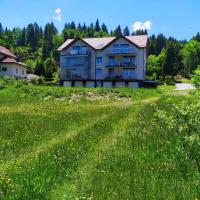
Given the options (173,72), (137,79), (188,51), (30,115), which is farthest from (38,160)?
(188,51)

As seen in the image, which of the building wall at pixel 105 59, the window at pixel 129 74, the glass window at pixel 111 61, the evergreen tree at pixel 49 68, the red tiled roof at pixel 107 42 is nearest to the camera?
the building wall at pixel 105 59

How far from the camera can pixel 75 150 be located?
1418cm

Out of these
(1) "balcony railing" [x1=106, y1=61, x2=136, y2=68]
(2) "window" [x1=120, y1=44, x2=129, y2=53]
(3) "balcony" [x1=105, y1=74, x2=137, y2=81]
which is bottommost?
(3) "balcony" [x1=105, y1=74, x2=137, y2=81]

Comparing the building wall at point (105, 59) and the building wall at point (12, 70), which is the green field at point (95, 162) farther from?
the building wall at point (12, 70)

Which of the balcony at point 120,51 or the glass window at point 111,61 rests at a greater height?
the balcony at point 120,51

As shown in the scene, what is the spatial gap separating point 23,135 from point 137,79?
235 ft

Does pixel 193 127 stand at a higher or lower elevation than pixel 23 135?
higher

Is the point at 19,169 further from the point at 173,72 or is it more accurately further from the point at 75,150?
the point at 173,72

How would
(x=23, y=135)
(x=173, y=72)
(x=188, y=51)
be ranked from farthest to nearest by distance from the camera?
(x=188, y=51)
(x=173, y=72)
(x=23, y=135)

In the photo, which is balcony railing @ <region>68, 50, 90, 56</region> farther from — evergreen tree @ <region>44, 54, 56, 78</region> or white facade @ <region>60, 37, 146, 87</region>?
evergreen tree @ <region>44, 54, 56, 78</region>

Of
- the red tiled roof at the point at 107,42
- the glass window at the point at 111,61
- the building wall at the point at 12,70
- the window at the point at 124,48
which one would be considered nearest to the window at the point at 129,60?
the window at the point at 124,48

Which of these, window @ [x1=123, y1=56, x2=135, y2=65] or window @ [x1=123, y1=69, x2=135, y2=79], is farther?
window @ [x1=123, y1=56, x2=135, y2=65]

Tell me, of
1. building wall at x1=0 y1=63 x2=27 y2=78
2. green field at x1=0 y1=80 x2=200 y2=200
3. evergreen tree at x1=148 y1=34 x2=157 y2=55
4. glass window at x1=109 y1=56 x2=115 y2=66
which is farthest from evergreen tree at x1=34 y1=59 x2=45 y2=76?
green field at x1=0 y1=80 x2=200 y2=200

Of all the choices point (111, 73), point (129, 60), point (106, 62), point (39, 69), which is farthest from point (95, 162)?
point (39, 69)
